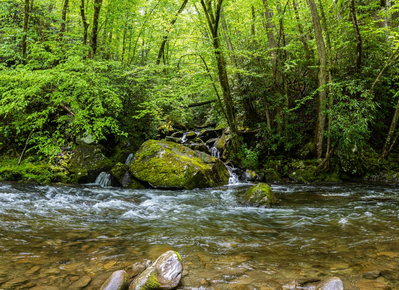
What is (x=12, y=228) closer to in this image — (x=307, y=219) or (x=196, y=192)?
(x=196, y=192)

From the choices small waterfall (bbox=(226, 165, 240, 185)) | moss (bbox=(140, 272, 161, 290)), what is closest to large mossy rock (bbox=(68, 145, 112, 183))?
small waterfall (bbox=(226, 165, 240, 185))

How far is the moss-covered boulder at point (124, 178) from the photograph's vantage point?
823 cm

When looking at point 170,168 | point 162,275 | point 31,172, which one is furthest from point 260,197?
point 31,172

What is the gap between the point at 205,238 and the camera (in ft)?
12.1

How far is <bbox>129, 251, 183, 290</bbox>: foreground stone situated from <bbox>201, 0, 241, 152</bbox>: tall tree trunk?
285 inches

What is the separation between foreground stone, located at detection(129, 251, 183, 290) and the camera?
209 cm

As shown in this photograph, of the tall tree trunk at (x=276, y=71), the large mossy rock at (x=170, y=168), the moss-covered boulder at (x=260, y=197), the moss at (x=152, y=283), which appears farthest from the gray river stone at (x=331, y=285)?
the tall tree trunk at (x=276, y=71)

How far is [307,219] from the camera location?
4.70 metres

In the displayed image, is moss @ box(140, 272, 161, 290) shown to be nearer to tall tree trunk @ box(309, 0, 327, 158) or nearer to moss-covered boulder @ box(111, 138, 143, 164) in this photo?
moss-covered boulder @ box(111, 138, 143, 164)

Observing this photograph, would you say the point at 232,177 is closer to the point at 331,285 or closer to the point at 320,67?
the point at 320,67

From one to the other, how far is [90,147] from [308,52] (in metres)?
10.7

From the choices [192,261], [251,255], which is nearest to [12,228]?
[192,261]

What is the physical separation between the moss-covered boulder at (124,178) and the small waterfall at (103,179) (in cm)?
26

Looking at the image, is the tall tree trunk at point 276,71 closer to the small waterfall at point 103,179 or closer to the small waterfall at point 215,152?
the small waterfall at point 215,152
